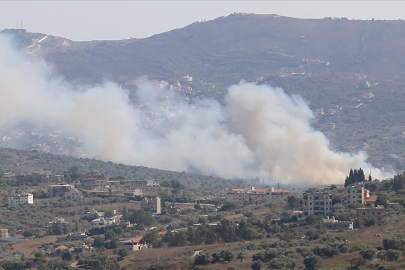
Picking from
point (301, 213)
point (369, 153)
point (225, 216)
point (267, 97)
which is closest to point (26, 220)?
point (225, 216)

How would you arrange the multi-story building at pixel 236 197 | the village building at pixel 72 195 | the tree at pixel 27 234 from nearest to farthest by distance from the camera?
the tree at pixel 27 234
the multi-story building at pixel 236 197
the village building at pixel 72 195

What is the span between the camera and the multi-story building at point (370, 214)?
3034 inches

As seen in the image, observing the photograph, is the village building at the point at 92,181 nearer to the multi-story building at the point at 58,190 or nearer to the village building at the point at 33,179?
the village building at the point at 33,179

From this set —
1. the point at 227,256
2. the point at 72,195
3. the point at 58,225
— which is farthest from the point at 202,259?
the point at 72,195

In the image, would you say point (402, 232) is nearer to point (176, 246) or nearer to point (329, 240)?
point (329, 240)

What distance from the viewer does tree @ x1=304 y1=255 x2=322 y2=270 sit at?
6212 cm

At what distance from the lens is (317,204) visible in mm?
85562

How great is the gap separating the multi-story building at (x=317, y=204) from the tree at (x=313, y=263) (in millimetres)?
21957

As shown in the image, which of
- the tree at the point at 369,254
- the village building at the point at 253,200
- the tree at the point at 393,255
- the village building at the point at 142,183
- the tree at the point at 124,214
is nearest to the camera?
the tree at the point at 393,255

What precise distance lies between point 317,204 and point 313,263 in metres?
23.5

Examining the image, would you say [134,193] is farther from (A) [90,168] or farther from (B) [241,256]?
(B) [241,256]

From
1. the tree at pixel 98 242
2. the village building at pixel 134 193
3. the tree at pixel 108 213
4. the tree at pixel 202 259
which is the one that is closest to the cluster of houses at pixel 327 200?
the tree at pixel 98 242

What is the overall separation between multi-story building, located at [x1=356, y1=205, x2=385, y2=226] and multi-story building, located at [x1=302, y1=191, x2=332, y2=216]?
6.64m

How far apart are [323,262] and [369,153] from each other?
116 metres
